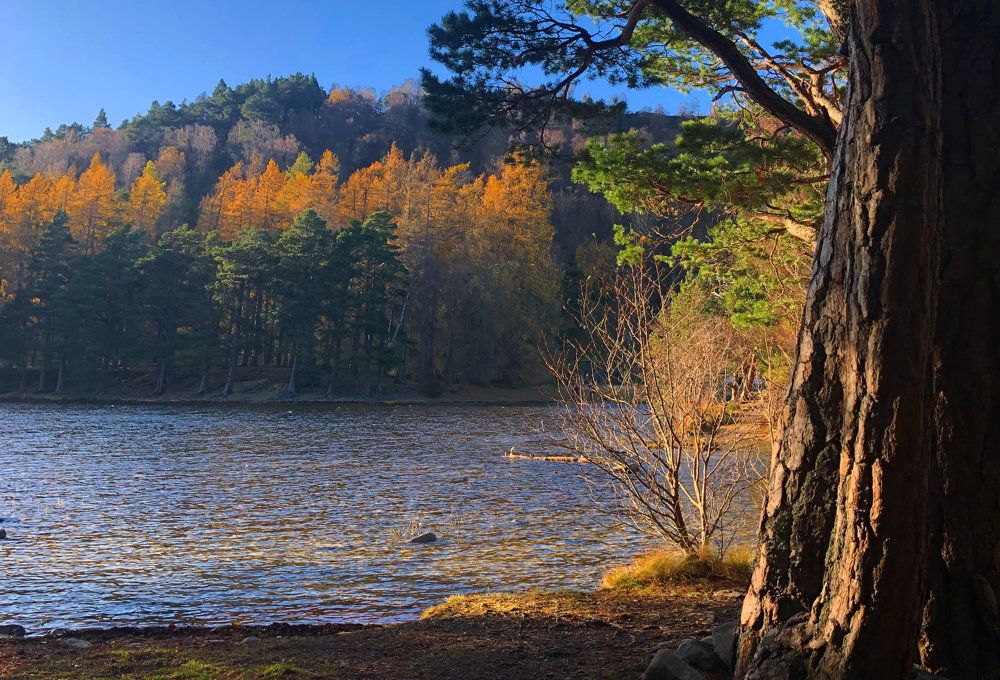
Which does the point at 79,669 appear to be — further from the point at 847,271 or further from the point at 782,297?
the point at 782,297

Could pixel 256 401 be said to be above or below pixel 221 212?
below

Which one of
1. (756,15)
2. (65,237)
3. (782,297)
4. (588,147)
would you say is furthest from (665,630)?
(65,237)

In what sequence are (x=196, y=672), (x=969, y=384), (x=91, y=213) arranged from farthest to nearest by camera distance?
(x=91, y=213) < (x=196, y=672) < (x=969, y=384)

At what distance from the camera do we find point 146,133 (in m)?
114

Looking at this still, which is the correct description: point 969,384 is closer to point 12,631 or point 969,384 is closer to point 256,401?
point 12,631

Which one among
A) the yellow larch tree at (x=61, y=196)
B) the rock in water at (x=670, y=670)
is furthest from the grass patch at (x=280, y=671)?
the yellow larch tree at (x=61, y=196)

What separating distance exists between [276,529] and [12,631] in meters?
5.42

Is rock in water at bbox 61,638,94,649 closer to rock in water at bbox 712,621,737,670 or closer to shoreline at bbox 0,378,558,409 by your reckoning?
rock in water at bbox 712,621,737,670

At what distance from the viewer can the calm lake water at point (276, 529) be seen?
855 centimetres

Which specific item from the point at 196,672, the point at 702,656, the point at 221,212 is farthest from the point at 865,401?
the point at 221,212

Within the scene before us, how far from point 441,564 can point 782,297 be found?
21.4ft

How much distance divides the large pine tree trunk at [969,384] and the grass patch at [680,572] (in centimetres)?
430

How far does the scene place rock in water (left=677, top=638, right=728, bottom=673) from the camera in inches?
167

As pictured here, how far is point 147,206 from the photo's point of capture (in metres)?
65.3
